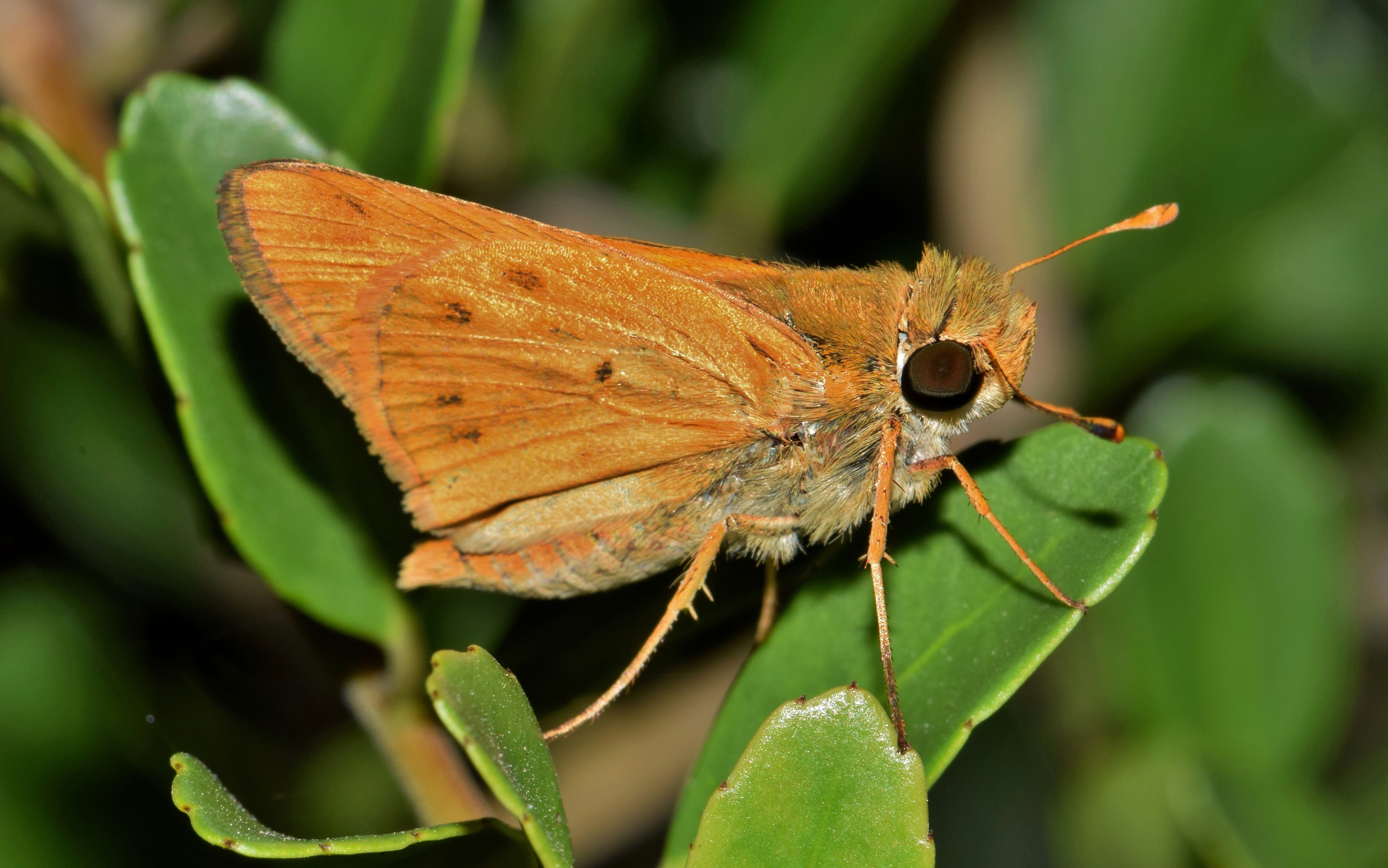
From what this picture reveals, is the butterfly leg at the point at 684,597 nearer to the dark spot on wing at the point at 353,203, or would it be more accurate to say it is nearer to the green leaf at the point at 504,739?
the green leaf at the point at 504,739

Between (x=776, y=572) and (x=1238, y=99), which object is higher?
(x=1238, y=99)

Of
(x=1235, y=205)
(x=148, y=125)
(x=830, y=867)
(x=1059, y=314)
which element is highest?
(x=1235, y=205)

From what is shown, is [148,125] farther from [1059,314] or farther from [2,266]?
[1059,314]

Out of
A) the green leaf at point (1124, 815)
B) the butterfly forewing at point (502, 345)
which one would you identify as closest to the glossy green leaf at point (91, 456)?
the butterfly forewing at point (502, 345)

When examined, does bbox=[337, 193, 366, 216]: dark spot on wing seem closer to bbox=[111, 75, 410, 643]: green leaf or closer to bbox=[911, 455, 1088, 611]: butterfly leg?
bbox=[111, 75, 410, 643]: green leaf

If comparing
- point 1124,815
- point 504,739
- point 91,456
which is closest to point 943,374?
point 504,739

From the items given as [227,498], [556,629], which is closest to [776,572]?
[556,629]

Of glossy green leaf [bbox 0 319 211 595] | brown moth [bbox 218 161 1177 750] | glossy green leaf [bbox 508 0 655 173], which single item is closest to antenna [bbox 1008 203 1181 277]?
brown moth [bbox 218 161 1177 750]
